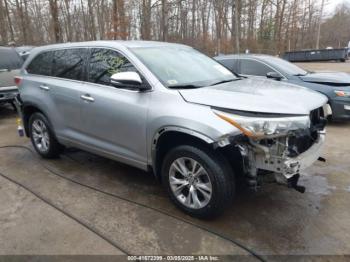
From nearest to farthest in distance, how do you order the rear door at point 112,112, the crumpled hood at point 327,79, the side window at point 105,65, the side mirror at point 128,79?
the side mirror at point 128,79 < the rear door at point 112,112 < the side window at point 105,65 < the crumpled hood at point 327,79

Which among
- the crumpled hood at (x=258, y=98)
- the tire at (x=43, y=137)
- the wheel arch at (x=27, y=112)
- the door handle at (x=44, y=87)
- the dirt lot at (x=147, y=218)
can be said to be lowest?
the dirt lot at (x=147, y=218)

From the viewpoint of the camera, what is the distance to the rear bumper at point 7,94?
7.80 metres

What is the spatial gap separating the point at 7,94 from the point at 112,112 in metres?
5.70

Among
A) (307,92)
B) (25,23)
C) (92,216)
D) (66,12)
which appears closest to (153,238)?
Answer: (92,216)

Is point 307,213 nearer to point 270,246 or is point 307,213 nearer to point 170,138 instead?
point 270,246

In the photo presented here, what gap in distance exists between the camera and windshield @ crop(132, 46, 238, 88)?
3.38m

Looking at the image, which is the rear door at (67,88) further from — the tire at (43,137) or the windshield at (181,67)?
the windshield at (181,67)

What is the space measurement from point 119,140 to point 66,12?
31.4 metres

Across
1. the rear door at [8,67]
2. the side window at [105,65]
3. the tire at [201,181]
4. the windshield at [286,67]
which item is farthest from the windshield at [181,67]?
the rear door at [8,67]

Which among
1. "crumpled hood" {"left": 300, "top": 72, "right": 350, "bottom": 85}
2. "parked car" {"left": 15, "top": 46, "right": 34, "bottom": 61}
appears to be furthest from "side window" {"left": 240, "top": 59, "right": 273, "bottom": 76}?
"parked car" {"left": 15, "top": 46, "right": 34, "bottom": 61}

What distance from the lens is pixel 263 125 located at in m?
2.67

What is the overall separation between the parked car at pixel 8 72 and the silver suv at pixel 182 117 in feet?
13.5

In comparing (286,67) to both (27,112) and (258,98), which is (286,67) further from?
(27,112)

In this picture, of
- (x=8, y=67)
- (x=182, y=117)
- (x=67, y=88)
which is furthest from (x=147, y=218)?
(x=8, y=67)
